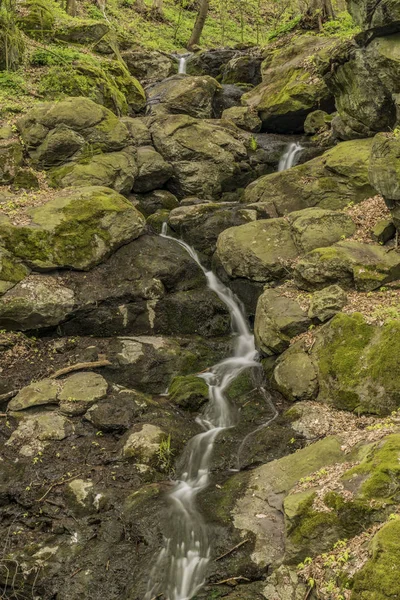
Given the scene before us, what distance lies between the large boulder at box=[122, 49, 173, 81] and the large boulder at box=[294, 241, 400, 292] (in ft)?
56.0

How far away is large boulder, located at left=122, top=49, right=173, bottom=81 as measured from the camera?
2392cm

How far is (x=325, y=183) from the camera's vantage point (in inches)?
536

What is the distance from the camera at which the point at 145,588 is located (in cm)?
614

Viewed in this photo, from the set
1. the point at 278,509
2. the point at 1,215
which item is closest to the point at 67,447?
the point at 278,509

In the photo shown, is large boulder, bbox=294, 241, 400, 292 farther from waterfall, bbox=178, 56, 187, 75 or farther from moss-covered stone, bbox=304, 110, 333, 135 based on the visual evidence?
→ waterfall, bbox=178, 56, 187, 75

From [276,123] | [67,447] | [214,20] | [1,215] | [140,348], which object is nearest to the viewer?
[67,447]

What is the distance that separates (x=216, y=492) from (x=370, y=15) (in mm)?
11457

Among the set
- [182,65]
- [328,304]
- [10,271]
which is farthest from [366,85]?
[182,65]

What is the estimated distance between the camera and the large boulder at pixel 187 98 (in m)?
19.1

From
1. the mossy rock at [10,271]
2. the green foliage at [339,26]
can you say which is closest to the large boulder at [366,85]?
the green foliage at [339,26]

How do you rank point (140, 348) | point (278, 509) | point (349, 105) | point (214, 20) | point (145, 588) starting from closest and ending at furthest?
1. point (145, 588)
2. point (278, 509)
3. point (140, 348)
4. point (349, 105)
5. point (214, 20)

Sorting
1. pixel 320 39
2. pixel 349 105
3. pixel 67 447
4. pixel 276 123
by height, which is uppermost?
pixel 320 39

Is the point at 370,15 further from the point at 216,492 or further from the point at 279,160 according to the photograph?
the point at 216,492

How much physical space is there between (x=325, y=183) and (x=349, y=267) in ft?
14.7
